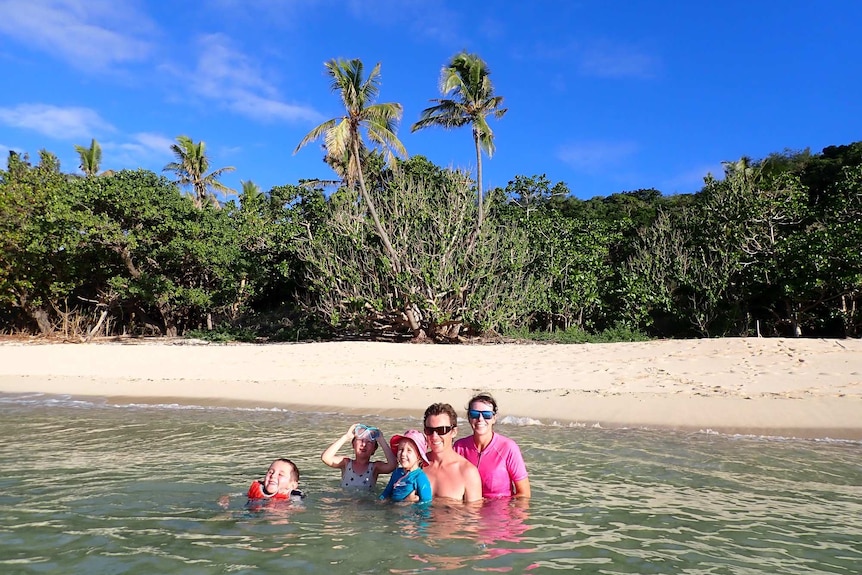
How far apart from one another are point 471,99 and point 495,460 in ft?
62.6

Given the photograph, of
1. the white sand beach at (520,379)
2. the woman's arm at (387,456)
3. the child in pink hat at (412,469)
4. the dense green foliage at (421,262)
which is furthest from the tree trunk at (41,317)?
the child in pink hat at (412,469)

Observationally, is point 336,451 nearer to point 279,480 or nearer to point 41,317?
point 279,480

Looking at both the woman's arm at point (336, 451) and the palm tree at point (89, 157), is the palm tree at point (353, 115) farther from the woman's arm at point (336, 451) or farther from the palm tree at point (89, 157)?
the palm tree at point (89, 157)

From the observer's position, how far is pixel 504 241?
20.9 metres

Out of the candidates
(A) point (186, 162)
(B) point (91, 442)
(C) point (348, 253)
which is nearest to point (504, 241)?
(C) point (348, 253)

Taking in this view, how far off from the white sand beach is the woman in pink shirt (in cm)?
519

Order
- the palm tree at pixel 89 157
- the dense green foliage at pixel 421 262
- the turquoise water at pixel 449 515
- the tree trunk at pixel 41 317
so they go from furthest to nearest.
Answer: the palm tree at pixel 89 157
the tree trunk at pixel 41 317
the dense green foliage at pixel 421 262
the turquoise water at pixel 449 515

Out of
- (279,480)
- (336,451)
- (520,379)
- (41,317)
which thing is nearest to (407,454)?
(336,451)

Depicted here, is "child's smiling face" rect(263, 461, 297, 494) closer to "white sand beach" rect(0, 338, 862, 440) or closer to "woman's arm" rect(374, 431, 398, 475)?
"woman's arm" rect(374, 431, 398, 475)

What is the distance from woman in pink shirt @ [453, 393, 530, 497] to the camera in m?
4.57

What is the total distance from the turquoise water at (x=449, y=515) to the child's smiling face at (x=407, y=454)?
0.35 meters

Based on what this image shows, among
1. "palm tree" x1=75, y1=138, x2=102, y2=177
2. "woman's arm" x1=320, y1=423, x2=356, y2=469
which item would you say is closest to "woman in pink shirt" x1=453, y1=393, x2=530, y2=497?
"woman's arm" x1=320, y1=423, x2=356, y2=469

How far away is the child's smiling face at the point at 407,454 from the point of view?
14.7ft

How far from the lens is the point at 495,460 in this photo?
4676mm
